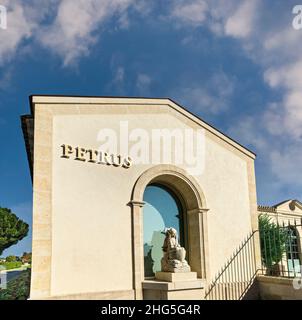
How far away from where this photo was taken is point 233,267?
1099 cm

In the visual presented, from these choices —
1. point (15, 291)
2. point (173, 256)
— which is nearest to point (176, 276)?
point (173, 256)

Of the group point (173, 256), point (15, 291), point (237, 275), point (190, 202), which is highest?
point (190, 202)

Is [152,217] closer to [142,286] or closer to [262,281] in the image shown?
[142,286]

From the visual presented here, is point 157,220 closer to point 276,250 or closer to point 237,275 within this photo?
point 237,275

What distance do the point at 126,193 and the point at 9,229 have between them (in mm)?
29906

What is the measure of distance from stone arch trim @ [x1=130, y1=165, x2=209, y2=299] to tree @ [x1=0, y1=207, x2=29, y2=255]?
91.5 ft

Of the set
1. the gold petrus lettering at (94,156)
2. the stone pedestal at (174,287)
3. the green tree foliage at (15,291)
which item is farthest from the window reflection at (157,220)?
the green tree foliage at (15,291)

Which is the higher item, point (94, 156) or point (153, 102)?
point (153, 102)

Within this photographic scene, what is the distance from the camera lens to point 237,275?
11.0m

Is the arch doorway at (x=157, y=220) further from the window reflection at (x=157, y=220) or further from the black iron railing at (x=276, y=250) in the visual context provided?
the black iron railing at (x=276, y=250)

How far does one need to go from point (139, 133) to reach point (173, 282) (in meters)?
4.21

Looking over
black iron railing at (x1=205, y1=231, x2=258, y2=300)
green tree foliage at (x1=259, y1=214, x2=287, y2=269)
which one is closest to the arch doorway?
black iron railing at (x1=205, y1=231, x2=258, y2=300)

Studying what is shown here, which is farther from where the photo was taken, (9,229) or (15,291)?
(9,229)
